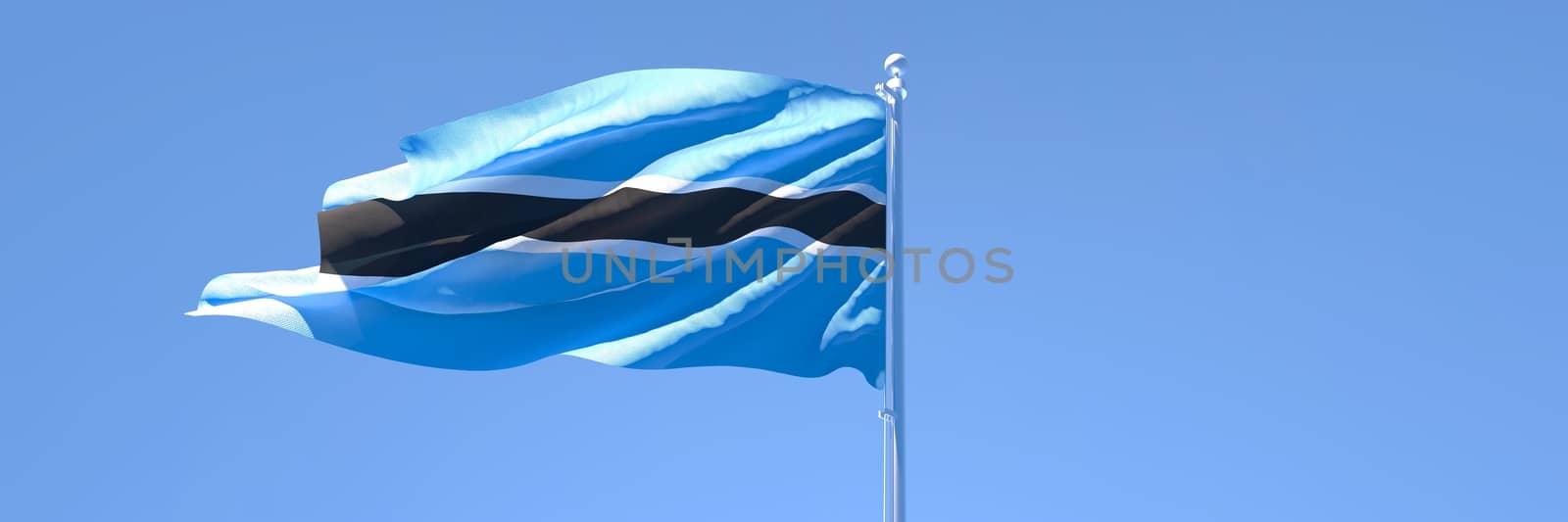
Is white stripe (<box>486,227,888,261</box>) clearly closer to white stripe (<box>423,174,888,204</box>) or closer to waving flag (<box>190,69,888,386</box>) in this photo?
waving flag (<box>190,69,888,386</box>)

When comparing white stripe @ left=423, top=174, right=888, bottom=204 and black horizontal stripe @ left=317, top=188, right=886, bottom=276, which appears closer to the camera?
black horizontal stripe @ left=317, top=188, right=886, bottom=276

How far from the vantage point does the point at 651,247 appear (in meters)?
8.98

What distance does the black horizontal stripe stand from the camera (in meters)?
8.49

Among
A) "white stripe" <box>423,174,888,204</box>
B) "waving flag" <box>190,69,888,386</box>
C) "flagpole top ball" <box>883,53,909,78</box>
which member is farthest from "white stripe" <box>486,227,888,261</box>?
"flagpole top ball" <box>883,53,909,78</box>

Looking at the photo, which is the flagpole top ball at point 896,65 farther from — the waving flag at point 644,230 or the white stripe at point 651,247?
the white stripe at point 651,247

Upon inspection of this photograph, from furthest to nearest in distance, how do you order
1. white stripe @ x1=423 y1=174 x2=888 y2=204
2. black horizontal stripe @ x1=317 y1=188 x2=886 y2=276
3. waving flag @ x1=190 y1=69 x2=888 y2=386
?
white stripe @ x1=423 y1=174 x2=888 y2=204 < waving flag @ x1=190 y1=69 x2=888 y2=386 < black horizontal stripe @ x1=317 y1=188 x2=886 y2=276

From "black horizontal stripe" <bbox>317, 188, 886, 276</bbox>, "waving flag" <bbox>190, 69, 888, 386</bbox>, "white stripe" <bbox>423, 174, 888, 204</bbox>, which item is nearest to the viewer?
"black horizontal stripe" <bbox>317, 188, 886, 276</bbox>

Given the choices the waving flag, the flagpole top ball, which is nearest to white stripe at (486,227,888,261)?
the waving flag

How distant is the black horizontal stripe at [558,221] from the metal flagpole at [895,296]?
0.31 meters

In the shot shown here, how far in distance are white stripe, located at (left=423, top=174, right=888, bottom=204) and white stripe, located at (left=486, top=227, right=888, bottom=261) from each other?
1.04 ft

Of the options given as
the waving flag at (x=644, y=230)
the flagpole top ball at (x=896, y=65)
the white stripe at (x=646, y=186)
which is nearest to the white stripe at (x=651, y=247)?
the waving flag at (x=644, y=230)

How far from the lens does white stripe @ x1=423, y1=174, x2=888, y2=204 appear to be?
346 inches

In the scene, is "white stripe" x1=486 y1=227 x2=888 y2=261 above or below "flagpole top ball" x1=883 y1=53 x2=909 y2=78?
below

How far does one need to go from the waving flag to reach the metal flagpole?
0.21 meters
